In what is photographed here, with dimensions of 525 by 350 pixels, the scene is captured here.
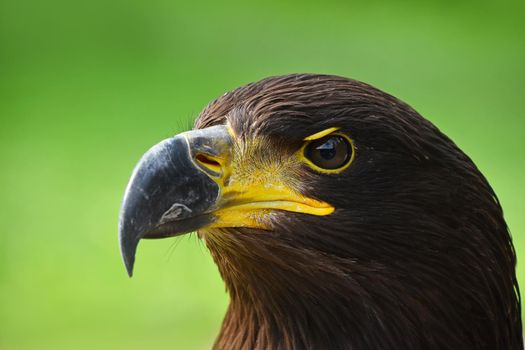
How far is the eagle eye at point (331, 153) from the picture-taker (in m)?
3.09

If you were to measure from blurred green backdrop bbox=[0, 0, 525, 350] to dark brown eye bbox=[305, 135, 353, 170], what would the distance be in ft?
11.5

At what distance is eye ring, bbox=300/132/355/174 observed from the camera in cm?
309

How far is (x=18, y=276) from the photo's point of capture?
792cm

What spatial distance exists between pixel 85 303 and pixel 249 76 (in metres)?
3.95

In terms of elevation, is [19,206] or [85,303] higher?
[19,206]

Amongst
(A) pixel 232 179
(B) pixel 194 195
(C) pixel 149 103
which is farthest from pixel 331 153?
(C) pixel 149 103

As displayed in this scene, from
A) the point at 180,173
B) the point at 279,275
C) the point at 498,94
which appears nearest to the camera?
the point at 180,173

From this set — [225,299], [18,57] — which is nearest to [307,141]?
[225,299]

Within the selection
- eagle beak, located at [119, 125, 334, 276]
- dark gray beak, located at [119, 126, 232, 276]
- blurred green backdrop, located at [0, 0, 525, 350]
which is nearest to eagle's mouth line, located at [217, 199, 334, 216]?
eagle beak, located at [119, 125, 334, 276]

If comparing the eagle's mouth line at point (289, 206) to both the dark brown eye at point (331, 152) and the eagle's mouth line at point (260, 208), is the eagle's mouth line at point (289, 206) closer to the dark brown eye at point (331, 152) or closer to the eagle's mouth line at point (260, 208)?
the eagle's mouth line at point (260, 208)

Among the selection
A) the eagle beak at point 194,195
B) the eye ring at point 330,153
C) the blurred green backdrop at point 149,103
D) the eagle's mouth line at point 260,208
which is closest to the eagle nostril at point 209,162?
the eagle beak at point 194,195

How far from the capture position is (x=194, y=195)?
2971mm

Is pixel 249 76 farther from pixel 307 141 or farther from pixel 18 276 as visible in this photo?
pixel 307 141

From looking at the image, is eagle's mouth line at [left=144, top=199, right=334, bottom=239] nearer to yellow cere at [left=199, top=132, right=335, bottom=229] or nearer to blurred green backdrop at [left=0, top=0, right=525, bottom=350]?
yellow cere at [left=199, top=132, right=335, bottom=229]
